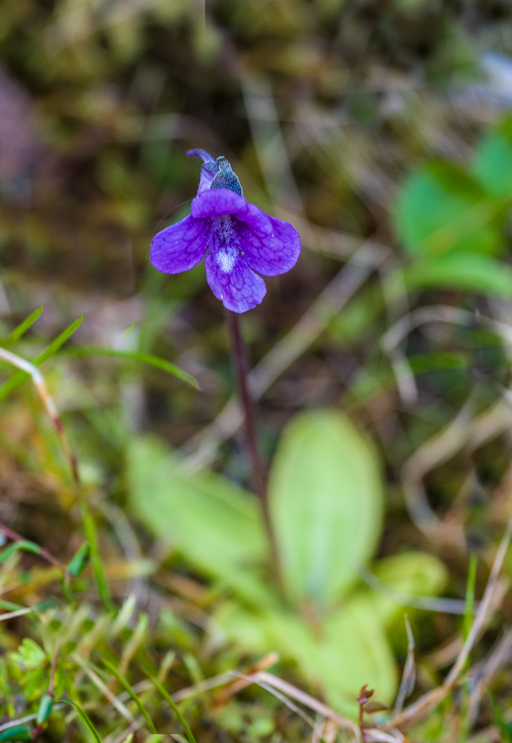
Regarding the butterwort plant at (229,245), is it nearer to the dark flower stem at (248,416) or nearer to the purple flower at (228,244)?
the purple flower at (228,244)

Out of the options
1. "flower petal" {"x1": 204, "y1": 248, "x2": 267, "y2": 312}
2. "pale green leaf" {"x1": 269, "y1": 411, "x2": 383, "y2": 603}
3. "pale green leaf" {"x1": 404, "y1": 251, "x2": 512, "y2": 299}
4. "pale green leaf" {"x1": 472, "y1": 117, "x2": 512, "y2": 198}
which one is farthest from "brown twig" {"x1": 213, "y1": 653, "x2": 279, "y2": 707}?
"pale green leaf" {"x1": 472, "y1": 117, "x2": 512, "y2": 198}

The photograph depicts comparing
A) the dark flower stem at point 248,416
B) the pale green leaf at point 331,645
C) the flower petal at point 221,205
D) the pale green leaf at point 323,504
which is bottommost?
the pale green leaf at point 331,645

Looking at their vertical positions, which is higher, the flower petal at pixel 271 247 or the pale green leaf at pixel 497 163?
the pale green leaf at pixel 497 163

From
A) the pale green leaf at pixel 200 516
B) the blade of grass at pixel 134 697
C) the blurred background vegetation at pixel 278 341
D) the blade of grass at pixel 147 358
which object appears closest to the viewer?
the blade of grass at pixel 134 697

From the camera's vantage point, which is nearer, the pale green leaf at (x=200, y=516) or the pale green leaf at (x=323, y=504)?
the pale green leaf at (x=200, y=516)

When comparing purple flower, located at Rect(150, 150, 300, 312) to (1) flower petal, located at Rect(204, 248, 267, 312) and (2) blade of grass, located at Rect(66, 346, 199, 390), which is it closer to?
(1) flower petal, located at Rect(204, 248, 267, 312)

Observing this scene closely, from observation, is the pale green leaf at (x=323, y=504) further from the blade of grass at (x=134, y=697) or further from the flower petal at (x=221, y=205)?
the flower petal at (x=221, y=205)

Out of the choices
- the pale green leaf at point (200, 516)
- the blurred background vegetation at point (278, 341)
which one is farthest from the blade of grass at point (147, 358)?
the pale green leaf at point (200, 516)

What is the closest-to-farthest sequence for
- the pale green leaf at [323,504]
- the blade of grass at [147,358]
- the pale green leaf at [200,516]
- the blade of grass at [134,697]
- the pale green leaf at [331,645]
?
the blade of grass at [134,697] < the blade of grass at [147,358] < the pale green leaf at [331,645] < the pale green leaf at [200,516] < the pale green leaf at [323,504]
